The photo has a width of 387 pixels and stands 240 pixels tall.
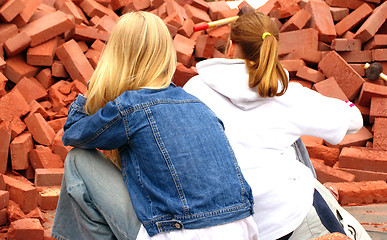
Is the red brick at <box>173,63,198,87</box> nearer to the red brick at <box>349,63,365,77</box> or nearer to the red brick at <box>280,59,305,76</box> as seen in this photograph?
the red brick at <box>280,59,305,76</box>

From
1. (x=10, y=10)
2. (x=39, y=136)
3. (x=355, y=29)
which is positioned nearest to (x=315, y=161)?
(x=355, y=29)

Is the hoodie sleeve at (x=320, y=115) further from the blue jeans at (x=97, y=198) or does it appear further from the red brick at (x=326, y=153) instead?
the red brick at (x=326, y=153)

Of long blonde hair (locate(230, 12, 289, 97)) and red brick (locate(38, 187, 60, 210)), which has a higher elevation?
long blonde hair (locate(230, 12, 289, 97))

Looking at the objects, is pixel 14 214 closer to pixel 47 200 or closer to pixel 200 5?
pixel 47 200

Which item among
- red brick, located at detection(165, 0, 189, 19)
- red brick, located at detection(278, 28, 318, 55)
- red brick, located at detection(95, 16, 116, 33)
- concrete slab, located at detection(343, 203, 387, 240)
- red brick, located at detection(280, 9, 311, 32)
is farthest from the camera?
red brick, located at detection(165, 0, 189, 19)

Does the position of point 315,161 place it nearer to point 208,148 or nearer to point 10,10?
point 208,148

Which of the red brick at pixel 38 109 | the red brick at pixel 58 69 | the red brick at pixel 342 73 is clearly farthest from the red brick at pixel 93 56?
the red brick at pixel 342 73

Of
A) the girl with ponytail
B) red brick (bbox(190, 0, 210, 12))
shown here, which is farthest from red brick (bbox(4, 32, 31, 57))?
→ the girl with ponytail

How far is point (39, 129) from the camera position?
164 inches

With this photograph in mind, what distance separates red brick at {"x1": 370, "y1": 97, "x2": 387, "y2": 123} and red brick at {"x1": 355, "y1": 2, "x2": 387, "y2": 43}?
3.06ft

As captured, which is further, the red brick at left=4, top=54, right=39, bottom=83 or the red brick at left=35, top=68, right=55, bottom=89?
the red brick at left=35, top=68, right=55, bottom=89

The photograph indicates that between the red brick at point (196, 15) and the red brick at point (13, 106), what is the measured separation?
8.18 ft

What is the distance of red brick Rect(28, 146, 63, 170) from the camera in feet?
13.1

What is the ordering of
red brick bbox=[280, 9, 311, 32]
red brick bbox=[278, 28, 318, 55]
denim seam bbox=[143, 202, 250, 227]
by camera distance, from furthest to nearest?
1. red brick bbox=[280, 9, 311, 32]
2. red brick bbox=[278, 28, 318, 55]
3. denim seam bbox=[143, 202, 250, 227]
